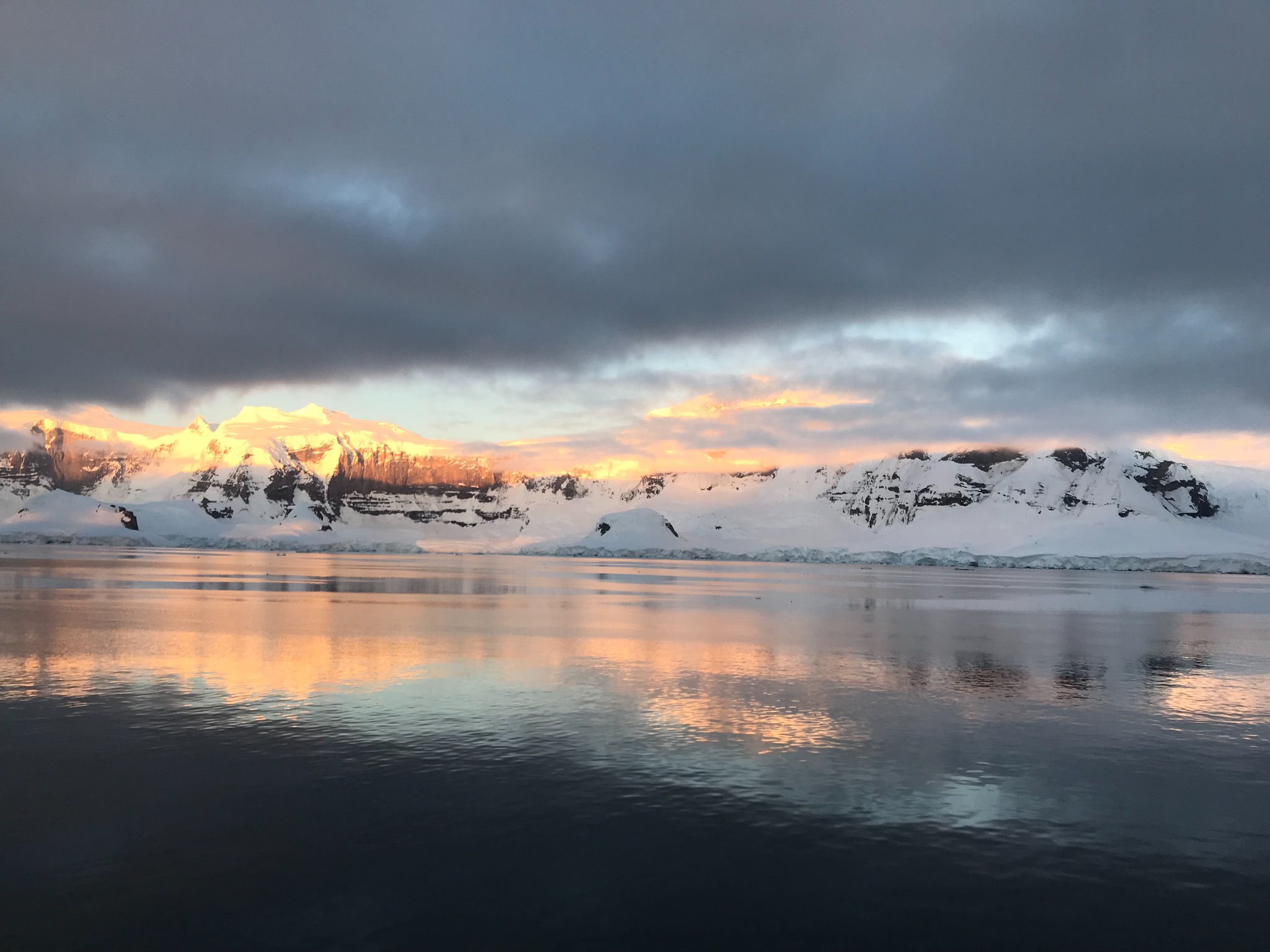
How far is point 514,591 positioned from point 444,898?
67.7m

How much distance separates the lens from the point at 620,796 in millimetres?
16406

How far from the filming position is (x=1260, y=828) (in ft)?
51.1

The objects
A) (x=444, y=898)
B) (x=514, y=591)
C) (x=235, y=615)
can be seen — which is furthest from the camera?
(x=514, y=591)

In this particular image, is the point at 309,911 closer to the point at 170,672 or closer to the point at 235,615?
the point at 170,672

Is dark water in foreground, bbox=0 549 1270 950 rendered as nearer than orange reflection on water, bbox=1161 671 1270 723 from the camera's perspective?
Yes

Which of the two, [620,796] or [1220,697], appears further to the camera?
[1220,697]

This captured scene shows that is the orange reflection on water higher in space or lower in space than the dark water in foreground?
lower

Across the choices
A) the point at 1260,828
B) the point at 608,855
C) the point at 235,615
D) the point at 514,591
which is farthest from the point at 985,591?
the point at 608,855

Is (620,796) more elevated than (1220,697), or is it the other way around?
(620,796)

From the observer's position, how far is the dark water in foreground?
38.2 feet

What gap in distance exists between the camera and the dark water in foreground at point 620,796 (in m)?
11.6

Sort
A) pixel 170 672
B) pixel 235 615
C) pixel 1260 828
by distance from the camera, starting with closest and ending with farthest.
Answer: pixel 1260 828 → pixel 170 672 → pixel 235 615

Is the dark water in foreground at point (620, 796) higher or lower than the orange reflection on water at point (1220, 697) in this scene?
higher

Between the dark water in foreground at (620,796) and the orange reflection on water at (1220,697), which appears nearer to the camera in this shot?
the dark water in foreground at (620,796)
